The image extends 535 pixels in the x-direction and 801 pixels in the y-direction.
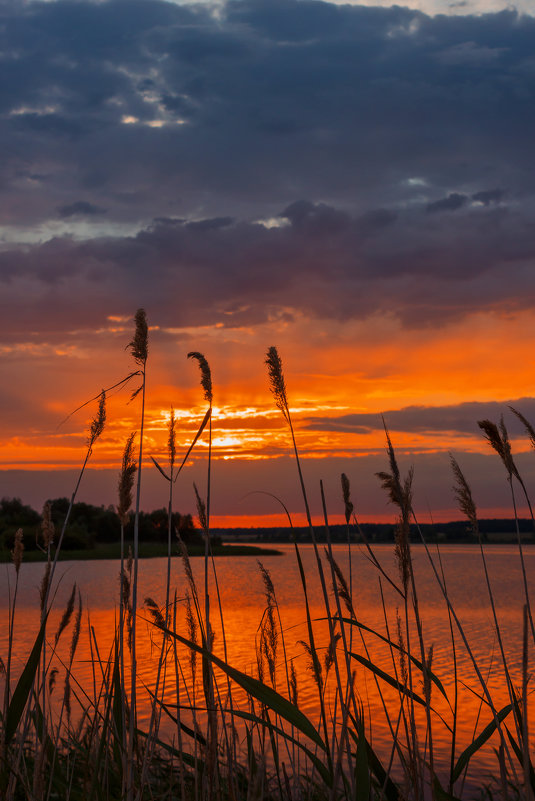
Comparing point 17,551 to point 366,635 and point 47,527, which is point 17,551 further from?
point 366,635

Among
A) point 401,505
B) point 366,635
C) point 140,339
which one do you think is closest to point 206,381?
point 140,339

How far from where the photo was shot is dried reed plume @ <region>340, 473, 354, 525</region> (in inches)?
119

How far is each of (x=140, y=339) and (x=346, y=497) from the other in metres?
1.14

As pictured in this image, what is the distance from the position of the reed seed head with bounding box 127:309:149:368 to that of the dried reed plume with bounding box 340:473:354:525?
1.02 metres

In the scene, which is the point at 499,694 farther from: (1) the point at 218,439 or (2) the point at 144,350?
(2) the point at 144,350

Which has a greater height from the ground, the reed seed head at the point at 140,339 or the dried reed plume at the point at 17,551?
the reed seed head at the point at 140,339

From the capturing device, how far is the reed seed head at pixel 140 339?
9.73 feet

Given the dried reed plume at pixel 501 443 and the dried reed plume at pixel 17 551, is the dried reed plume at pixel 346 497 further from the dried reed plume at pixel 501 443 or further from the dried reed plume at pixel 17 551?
the dried reed plume at pixel 17 551

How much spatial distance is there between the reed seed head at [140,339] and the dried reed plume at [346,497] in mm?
1018

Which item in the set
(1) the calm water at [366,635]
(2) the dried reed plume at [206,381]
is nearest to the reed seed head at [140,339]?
(2) the dried reed plume at [206,381]

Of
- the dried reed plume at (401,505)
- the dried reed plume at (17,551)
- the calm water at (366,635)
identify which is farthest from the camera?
the calm water at (366,635)

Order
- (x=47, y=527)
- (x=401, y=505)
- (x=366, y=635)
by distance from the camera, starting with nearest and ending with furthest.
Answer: (x=401, y=505) < (x=47, y=527) < (x=366, y=635)

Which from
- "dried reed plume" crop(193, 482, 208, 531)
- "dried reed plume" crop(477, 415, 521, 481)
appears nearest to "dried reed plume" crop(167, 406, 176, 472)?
"dried reed plume" crop(193, 482, 208, 531)

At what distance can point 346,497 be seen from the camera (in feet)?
10.1
